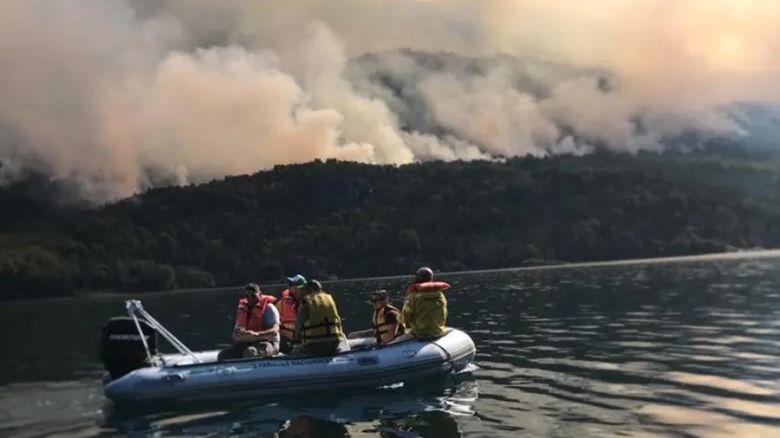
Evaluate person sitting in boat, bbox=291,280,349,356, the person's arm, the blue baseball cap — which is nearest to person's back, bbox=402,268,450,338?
person sitting in boat, bbox=291,280,349,356

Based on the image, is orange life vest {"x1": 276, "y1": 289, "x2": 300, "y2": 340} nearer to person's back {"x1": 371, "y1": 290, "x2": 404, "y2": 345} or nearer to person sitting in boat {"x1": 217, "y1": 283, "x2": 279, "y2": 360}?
person sitting in boat {"x1": 217, "y1": 283, "x2": 279, "y2": 360}

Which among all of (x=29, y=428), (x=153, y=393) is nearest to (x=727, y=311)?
(x=153, y=393)

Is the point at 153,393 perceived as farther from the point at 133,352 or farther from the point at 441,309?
the point at 441,309

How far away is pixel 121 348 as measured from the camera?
23.7 m

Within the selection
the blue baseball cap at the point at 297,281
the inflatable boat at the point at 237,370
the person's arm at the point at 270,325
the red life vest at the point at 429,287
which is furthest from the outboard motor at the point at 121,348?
the red life vest at the point at 429,287

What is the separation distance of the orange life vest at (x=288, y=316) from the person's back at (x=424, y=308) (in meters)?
3.85

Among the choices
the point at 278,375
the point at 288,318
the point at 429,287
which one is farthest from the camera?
the point at 288,318

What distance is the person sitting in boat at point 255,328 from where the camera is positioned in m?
24.6

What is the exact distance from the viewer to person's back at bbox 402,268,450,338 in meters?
25.5

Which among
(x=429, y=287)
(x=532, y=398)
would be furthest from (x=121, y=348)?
(x=532, y=398)

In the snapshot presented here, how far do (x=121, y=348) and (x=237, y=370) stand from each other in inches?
141

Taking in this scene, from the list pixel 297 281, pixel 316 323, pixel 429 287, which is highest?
pixel 297 281

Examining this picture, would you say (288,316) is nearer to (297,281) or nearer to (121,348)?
(297,281)

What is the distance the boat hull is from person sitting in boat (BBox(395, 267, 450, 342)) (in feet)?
2.10
